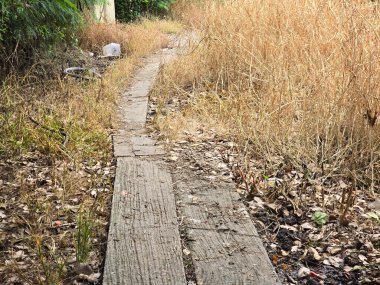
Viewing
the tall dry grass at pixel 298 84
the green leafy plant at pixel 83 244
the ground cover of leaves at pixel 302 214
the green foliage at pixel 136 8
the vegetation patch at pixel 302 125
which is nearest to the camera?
the green leafy plant at pixel 83 244

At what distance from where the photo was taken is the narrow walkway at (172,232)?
2121 millimetres

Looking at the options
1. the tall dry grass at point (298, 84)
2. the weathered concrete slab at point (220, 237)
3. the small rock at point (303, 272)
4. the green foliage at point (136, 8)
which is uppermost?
the tall dry grass at point (298, 84)

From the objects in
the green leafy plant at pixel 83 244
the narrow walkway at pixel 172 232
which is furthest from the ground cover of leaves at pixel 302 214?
the green leafy plant at pixel 83 244

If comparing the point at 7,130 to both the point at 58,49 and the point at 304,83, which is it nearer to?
the point at 304,83

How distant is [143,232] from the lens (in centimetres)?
244

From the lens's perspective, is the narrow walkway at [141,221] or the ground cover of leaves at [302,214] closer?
the narrow walkway at [141,221]

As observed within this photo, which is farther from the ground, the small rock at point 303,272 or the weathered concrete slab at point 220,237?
the weathered concrete slab at point 220,237

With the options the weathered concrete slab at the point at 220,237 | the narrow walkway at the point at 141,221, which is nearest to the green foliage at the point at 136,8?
the narrow walkway at the point at 141,221

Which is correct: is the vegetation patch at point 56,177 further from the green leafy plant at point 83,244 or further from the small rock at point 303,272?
the small rock at point 303,272

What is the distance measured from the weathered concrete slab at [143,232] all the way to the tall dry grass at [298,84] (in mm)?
917

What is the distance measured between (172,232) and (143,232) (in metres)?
0.14

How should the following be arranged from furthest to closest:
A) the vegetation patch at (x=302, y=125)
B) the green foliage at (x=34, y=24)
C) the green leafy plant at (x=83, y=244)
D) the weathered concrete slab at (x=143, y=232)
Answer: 1. the green foliage at (x=34, y=24)
2. the vegetation patch at (x=302, y=125)
3. the green leafy plant at (x=83, y=244)
4. the weathered concrete slab at (x=143, y=232)

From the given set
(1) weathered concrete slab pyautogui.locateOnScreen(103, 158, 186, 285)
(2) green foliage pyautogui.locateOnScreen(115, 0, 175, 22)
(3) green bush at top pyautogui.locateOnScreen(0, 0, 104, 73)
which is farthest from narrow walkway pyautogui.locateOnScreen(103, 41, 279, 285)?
(2) green foliage pyautogui.locateOnScreen(115, 0, 175, 22)

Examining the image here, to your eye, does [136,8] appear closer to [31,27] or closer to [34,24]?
[34,24]
